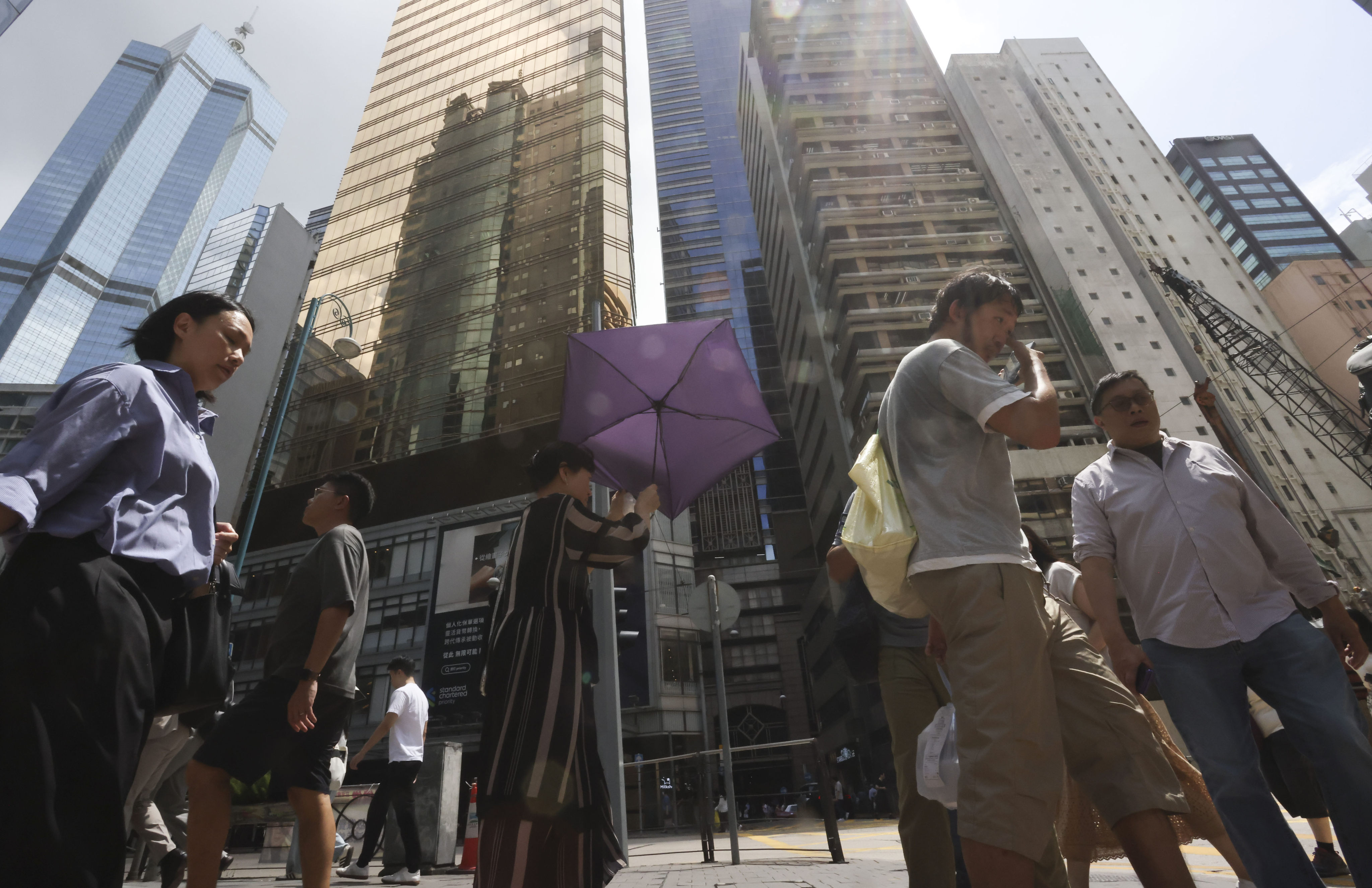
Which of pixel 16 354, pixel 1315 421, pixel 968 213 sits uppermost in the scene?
pixel 16 354

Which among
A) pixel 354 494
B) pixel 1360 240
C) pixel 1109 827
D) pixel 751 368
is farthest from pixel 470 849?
pixel 1360 240

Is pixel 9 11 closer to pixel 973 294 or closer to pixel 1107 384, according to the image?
pixel 973 294

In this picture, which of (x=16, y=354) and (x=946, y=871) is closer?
(x=946, y=871)

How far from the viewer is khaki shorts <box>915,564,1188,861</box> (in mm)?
1392

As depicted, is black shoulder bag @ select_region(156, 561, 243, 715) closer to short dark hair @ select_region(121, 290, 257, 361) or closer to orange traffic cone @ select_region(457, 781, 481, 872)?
short dark hair @ select_region(121, 290, 257, 361)

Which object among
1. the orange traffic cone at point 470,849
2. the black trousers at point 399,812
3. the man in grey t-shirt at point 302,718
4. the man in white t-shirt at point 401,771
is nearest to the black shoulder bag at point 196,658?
the man in grey t-shirt at point 302,718

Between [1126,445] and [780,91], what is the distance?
189 feet

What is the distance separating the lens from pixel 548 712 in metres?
1.86

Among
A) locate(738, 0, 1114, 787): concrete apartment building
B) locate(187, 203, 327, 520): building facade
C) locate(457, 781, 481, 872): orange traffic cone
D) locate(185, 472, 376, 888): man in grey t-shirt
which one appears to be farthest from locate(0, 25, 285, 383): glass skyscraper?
locate(185, 472, 376, 888): man in grey t-shirt

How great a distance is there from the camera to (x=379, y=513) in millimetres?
27156

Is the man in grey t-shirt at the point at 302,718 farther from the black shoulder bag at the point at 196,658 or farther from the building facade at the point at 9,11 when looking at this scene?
the building facade at the point at 9,11

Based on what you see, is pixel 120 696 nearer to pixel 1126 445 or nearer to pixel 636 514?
pixel 636 514

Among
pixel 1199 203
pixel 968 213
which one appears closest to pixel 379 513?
pixel 968 213

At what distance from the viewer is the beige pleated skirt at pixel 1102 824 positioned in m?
2.25
